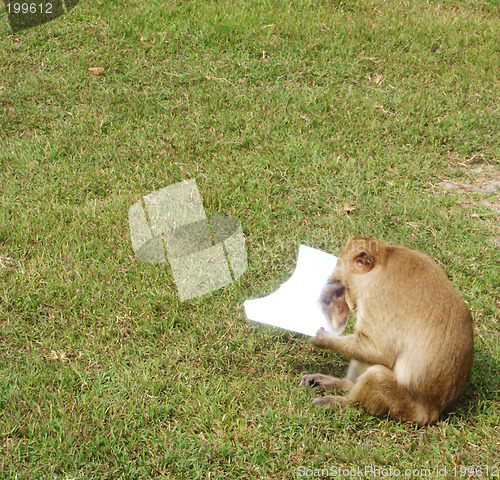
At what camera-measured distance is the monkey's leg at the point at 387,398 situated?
9.82 feet

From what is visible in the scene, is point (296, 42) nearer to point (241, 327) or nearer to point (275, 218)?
point (275, 218)

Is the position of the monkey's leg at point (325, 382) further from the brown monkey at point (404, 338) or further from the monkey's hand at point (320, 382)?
the brown monkey at point (404, 338)

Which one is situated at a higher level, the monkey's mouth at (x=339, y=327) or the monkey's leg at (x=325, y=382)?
the monkey's mouth at (x=339, y=327)

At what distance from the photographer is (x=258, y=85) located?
6.25 metres

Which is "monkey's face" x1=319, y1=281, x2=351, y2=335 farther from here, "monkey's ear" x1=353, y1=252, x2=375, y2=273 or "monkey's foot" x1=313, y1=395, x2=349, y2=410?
"monkey's foot" x1=313, y1=395, x2=349, y2=410

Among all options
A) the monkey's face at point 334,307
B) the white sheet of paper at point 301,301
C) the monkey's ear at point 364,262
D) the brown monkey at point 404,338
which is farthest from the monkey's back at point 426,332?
the white sheet of paper at point 301,301

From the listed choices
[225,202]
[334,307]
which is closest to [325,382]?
[334,307]

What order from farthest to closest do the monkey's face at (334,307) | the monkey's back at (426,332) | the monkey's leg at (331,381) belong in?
the monkey's face at (334,307)
the monkey's leg at (331,381)
the monkey's back at (426,332)

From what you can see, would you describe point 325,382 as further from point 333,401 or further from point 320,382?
point 333,401

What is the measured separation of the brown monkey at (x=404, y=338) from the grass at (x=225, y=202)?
0.58ft

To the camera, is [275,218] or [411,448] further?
[275,218]

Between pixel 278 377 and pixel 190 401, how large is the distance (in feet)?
1.65

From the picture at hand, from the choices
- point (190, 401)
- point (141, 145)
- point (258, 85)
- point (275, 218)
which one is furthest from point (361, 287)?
point (258, 85)

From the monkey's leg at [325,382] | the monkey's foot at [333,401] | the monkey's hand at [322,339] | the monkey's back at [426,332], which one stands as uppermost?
the monkey's back at [426,332]
